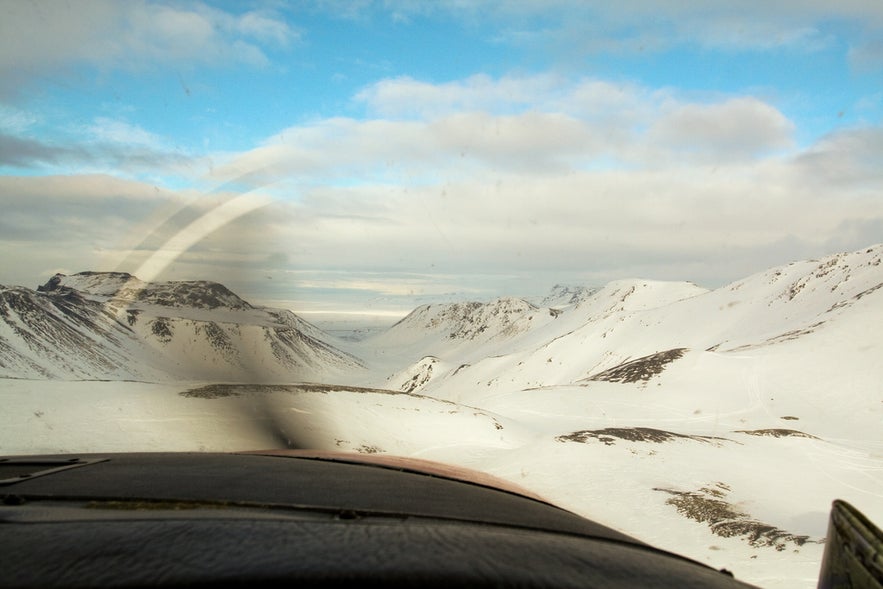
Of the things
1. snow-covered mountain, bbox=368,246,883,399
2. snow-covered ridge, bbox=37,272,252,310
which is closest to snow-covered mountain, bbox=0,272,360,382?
snow-covered ridge, bbox=37,272,252,310

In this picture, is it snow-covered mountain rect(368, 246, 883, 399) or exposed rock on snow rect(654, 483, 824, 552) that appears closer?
exposed rock on snow rect(654, 483, 824, 552)

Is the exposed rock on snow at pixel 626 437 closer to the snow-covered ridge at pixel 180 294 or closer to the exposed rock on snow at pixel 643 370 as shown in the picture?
the snow-covered ridge at pixel 180 294

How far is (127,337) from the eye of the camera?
9381 centimetres

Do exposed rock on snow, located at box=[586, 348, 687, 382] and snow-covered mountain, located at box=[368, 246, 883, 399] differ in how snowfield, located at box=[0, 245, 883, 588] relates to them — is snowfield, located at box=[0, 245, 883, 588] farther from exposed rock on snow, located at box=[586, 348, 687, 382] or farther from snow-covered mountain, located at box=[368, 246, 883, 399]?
snow-covered mountain, located at box=[368, 246, 883, 399]

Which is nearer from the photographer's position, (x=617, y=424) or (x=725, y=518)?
(x=725, y=518)

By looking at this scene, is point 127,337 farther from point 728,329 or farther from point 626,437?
point 626,437

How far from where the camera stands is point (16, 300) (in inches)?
3022

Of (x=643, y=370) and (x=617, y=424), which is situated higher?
(x=643, y=370)

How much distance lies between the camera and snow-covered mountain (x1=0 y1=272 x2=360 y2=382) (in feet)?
26.2

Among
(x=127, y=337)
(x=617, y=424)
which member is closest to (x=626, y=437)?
(x=617, y=424)

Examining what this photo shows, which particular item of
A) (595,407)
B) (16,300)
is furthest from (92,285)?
(595,407)

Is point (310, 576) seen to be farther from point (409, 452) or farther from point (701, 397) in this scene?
point (701, 397)

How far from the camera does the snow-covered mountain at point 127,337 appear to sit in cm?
797

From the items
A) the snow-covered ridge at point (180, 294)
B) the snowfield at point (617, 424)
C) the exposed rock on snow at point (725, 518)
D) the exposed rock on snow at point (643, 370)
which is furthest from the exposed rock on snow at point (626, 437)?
the exposed rock on snow at point (643, 370)
